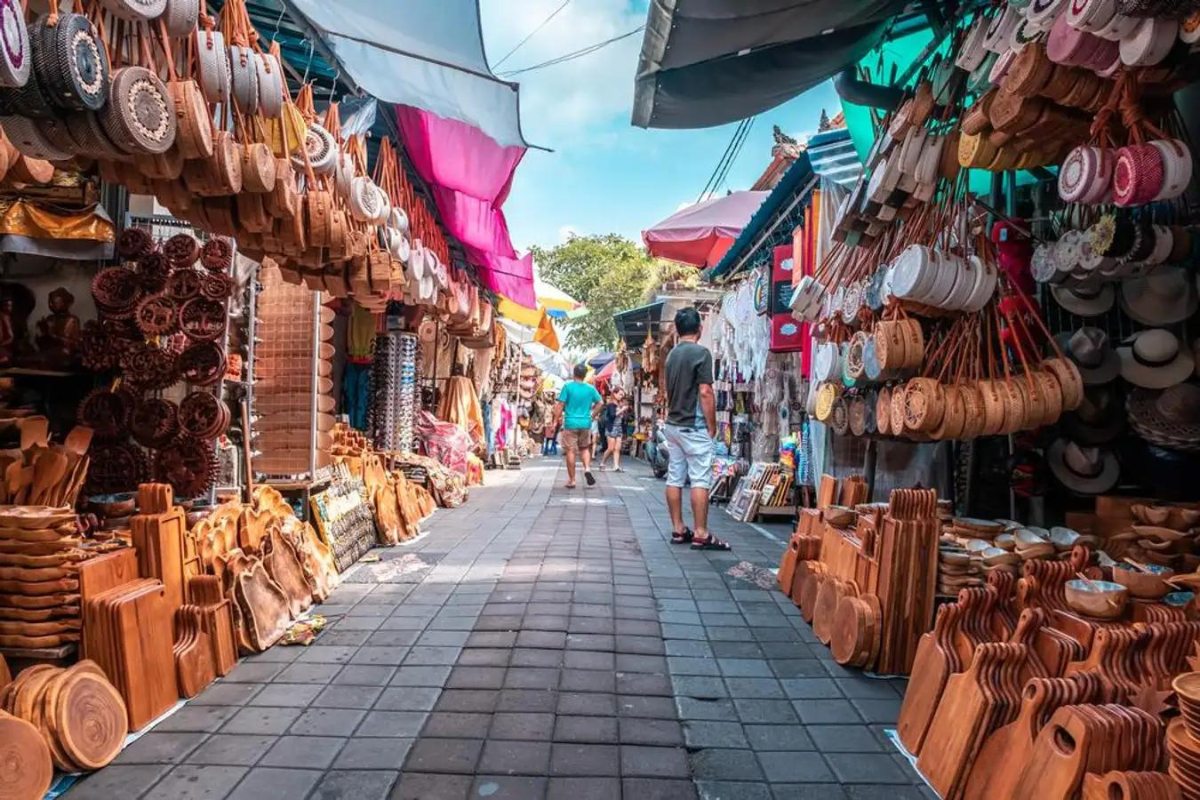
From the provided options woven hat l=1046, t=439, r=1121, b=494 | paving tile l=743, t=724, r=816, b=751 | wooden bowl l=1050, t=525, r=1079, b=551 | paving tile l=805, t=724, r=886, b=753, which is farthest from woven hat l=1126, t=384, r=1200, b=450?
paving tile l=743, t=724, r=816, b=751

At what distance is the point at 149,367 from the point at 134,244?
23.6 inches

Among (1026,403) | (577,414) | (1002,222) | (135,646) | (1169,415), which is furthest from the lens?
(577,414)

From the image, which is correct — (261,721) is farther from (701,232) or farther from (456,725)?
(701,232)

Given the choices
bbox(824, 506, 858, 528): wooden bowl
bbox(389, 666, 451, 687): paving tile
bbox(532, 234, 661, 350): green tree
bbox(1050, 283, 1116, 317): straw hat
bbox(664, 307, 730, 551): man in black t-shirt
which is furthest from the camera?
bbox(532, 234, 661, 350): green tree

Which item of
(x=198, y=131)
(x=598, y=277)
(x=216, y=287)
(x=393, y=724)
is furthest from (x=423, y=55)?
(x=598, y=277)

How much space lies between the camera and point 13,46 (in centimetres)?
160

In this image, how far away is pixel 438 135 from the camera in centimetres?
500

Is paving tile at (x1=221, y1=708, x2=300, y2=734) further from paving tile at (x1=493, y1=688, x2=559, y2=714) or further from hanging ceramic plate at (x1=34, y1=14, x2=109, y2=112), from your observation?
hanging ceramic plate at (x1=34, y1=14, x2=109, y2=112)

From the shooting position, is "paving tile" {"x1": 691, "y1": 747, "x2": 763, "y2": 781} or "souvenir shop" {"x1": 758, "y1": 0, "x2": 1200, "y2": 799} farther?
"paving tile" {"x1": 691, "y1": 747, "x2": 763, "y2": 781}

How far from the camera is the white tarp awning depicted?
3043 millimetres

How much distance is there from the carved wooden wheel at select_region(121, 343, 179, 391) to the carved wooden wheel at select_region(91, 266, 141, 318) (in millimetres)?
179

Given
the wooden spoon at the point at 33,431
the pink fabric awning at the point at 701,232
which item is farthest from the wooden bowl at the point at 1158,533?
the pink fabric awning at the point at 701,232

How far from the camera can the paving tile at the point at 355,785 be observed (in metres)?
2.16

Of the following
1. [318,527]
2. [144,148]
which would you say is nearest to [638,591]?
[318,527]
